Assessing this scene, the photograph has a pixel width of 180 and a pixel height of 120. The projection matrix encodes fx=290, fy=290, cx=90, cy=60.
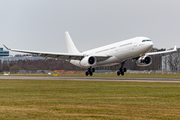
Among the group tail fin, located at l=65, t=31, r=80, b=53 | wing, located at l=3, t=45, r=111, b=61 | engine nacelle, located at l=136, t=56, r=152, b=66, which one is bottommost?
engine nacelle, located at l=136, t=56, r=152, b=66

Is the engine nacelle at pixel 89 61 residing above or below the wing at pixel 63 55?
below

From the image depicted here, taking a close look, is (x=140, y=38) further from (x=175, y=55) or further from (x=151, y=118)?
(x=175, y=55)

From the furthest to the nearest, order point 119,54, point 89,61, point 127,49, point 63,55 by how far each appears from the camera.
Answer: point 63,55 → point 89,61 → point 119,54 → point 127,49

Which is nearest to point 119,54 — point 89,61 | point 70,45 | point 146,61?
point 146,61

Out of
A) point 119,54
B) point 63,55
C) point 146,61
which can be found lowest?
point 146,61

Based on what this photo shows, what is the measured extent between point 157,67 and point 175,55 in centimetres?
1222

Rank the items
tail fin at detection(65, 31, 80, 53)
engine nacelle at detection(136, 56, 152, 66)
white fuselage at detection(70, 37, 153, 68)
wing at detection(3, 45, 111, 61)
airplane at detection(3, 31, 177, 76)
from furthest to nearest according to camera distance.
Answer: tail fin at detection(65, 31, 80, 53) < wing at detection(3, 45, 111, 61) < engine nacelle at detection(136, 56, 152, 66) < airplane at detection(3, 31, 177, 76) < white fuselage at detection(70, 37, 153, 68)

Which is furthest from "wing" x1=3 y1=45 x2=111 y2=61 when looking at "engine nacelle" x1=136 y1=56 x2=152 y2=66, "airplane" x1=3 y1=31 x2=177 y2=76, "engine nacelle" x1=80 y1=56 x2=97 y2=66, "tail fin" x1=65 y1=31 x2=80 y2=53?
"tail fin" x1=65 y1=31 x2=80 y2=53

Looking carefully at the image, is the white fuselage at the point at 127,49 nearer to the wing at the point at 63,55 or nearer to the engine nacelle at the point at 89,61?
the wing at the point at 63,55

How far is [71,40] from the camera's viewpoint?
80.6m

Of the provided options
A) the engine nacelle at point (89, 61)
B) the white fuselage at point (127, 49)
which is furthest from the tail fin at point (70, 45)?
the engine nacelle at point (89, 61)

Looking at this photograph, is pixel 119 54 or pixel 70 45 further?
pixel 70 45

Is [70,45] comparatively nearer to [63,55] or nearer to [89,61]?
[63,55]

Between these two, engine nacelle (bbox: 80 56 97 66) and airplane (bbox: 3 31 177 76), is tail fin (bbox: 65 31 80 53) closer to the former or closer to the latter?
airplane (bbox: 3 31 177 76)
